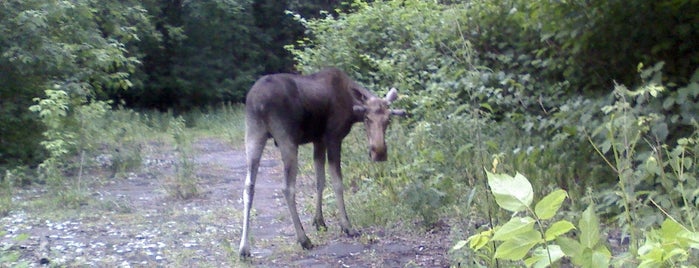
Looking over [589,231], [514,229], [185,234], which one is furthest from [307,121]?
[514,229]

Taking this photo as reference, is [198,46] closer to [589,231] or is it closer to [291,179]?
[291,179]

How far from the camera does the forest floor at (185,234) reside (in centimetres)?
788

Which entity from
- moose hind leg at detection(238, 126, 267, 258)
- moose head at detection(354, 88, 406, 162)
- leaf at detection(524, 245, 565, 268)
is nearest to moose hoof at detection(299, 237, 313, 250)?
moose hind leg at detection(238, 126, 267, 258)

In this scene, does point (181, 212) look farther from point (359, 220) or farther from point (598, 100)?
point (598, 100)

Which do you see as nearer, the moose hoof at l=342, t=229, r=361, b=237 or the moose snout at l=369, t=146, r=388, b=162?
the moose snout at l=369, t=146, r=388, b=162

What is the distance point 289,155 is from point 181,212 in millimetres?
3078

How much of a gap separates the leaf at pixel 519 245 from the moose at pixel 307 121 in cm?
552

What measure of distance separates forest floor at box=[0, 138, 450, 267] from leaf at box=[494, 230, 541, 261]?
3.71 meters

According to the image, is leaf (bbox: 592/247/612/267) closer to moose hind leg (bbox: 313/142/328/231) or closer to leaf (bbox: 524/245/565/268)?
leaf (bbox: 524/245/565/268)

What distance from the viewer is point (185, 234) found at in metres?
9.28

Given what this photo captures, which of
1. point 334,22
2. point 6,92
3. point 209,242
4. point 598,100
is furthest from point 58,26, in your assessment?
point 598,100

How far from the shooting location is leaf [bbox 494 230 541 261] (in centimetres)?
249

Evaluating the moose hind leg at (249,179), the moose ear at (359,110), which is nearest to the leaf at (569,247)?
the moose hind leg at (249,179)

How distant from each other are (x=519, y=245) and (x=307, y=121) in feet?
19.7
